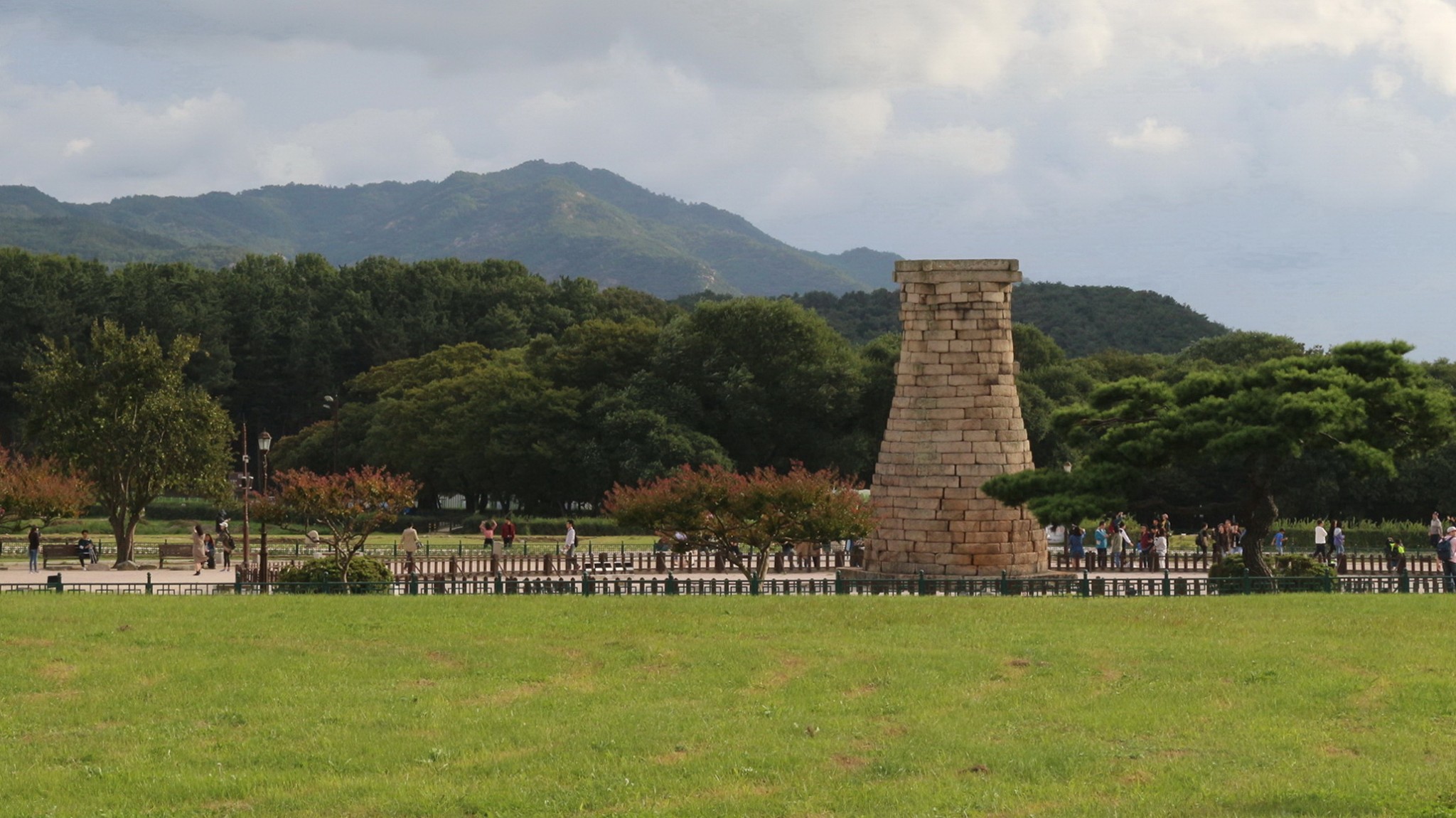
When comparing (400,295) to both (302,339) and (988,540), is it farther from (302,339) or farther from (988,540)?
(988,540)

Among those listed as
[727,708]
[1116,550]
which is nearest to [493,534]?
[1116,550]

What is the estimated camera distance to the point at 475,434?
7469 cm

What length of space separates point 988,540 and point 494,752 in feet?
68.1

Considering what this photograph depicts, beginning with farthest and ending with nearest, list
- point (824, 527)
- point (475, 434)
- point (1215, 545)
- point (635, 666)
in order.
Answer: point (475, 434), point (1215, 545), point (824, 527), point (635, 666)

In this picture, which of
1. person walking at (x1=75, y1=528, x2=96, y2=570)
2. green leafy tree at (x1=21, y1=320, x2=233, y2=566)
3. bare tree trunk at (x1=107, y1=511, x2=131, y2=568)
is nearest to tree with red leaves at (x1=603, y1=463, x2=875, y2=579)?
person walking at (x1=75, y1=528, x2=96, y2=570)

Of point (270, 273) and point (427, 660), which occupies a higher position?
point (270, 273)

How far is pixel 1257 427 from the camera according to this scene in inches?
1252

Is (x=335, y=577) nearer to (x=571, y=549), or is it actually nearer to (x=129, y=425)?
(x=571, y=549)

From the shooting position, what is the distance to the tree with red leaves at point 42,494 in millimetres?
46750

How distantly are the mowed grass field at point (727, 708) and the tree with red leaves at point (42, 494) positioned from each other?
21.1 meters

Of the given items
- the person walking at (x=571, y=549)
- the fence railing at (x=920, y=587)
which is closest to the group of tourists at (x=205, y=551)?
the person walking at (x=571, y=549)

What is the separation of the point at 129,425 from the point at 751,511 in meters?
20.7

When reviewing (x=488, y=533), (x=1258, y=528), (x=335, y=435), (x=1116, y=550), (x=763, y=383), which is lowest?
(x=1116, y=550)

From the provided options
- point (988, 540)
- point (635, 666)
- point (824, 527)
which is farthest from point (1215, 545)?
point (635, 666)
